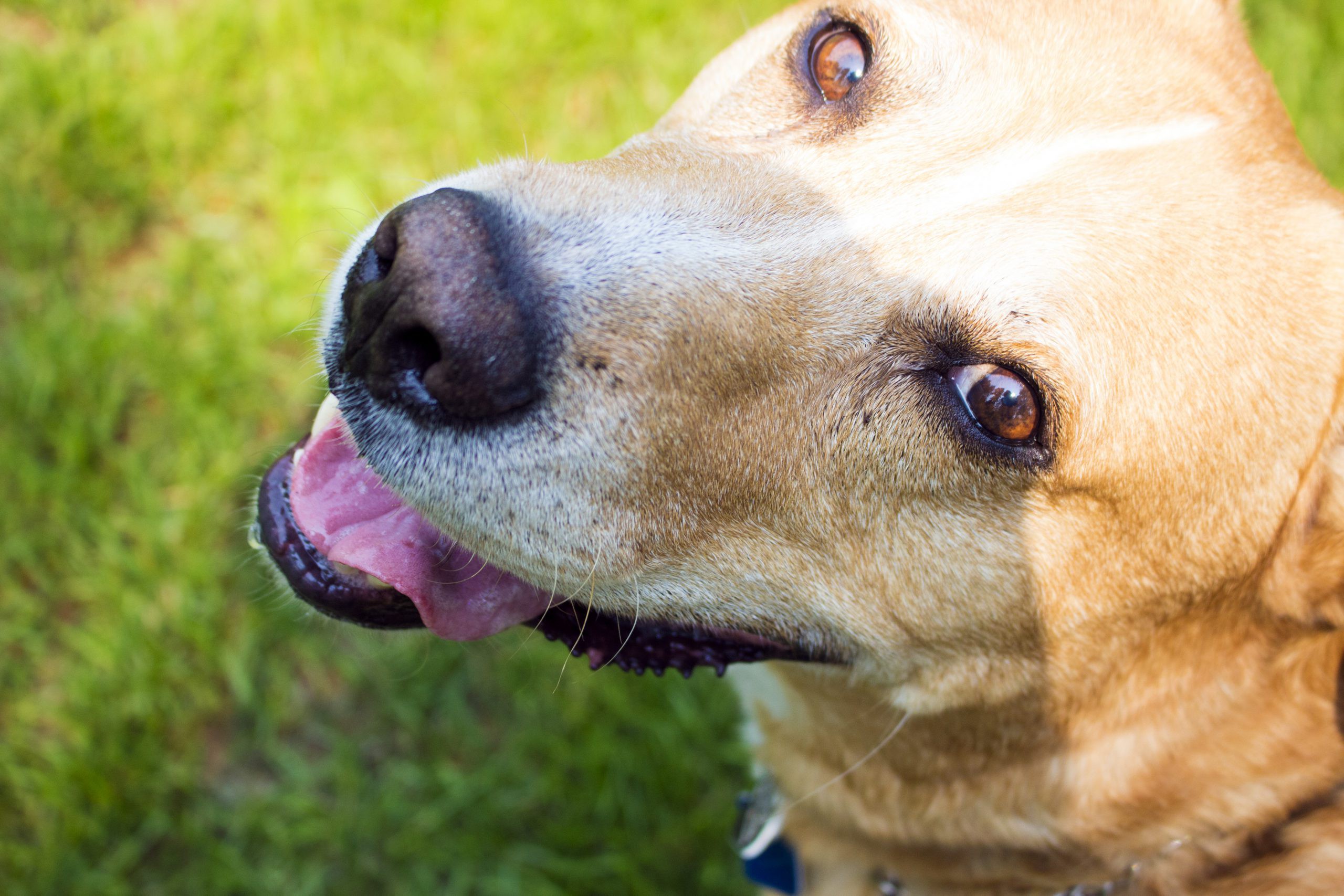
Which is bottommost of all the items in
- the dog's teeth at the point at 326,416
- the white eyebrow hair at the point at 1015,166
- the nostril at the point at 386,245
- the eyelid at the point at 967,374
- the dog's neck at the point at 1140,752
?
the dog's neck at the point at 1140,752

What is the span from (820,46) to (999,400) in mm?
1118

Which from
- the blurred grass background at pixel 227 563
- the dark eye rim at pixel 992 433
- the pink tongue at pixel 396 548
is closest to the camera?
the dark eye rim at pixel 992 433

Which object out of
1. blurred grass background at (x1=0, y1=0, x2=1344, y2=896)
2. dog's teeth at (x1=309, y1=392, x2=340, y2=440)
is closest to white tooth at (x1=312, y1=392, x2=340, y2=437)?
dog's teeth at (x1=309, y1=392, x2=340, y2=440)

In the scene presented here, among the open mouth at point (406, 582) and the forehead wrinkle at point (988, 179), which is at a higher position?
the forehead wrinkle at point (988, 179)

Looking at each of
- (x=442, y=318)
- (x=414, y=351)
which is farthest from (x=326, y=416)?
(x=442, y=318)

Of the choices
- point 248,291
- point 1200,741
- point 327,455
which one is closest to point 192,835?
point 327,455

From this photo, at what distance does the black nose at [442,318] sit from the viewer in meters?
1.76

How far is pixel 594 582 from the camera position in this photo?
2.10 meters

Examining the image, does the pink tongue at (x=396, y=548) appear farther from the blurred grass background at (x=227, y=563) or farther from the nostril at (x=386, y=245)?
the blurred grass background at (x=227, y=563)

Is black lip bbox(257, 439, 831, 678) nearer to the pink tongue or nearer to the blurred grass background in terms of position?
the pink tongue

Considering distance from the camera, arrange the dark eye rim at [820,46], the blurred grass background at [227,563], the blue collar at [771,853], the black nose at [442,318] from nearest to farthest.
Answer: the black nose at [442,318] < the dark eye rim at [820,46] < the blue collar at [771,853] < the blurred grass background at [227,563]

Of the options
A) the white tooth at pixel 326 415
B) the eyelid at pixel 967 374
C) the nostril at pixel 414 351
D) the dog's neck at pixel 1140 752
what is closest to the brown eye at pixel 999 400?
the eyelid at pixel 967 374

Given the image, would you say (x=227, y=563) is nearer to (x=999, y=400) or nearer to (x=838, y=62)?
(x=838, y=62)

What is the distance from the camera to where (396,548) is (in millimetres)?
2252
